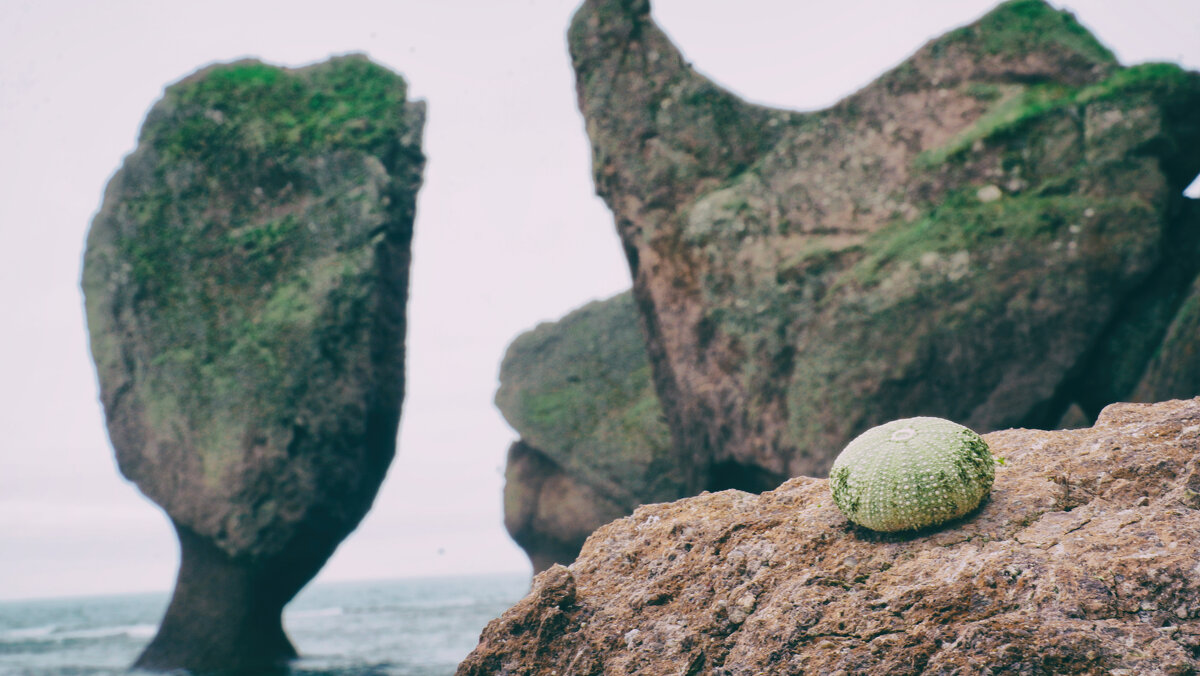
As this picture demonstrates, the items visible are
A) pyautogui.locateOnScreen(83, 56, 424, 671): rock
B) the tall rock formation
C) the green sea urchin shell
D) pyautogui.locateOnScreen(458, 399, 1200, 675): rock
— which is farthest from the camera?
pyautogui.locateOnScreen(83, 56, 424, 671): rock

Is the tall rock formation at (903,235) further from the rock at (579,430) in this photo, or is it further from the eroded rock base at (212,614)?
the eroded rock base at (212,614)

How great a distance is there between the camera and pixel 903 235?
11.3 metres

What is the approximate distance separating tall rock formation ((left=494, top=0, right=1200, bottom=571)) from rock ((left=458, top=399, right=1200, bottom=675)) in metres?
5.76

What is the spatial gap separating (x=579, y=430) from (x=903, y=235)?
1062 centimetres

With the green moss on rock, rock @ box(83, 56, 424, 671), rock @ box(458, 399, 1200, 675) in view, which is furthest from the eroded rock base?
rock @ box(458, 399, 1200, 675)

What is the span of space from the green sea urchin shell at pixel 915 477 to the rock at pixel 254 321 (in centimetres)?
1191

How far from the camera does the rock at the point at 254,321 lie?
14.7 metres

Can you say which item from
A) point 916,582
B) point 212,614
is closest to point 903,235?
point 916,582

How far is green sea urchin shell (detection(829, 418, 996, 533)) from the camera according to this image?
12.9ft

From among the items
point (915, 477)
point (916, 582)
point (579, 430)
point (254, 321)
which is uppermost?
point (254, 321)

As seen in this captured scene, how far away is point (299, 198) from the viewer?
15.8 meters

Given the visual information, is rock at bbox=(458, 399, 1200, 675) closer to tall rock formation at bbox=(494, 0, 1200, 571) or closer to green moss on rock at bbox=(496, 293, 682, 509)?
tall rock formation at bbox=(494, 0, 1200, 571)

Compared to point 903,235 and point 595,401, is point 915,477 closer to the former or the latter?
point 903,235

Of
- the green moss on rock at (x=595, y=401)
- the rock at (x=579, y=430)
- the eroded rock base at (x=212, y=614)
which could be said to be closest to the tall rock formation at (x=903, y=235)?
the green moss on rock at (x=595, y=401)
